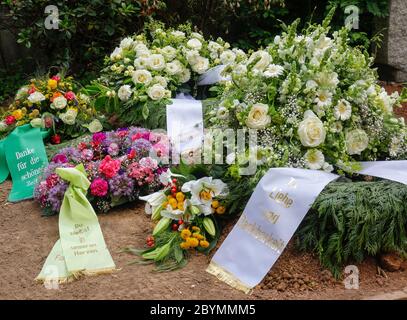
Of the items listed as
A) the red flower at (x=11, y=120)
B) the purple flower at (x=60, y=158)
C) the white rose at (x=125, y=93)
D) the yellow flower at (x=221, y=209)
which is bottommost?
the yellow flower at (x=221, y=209)

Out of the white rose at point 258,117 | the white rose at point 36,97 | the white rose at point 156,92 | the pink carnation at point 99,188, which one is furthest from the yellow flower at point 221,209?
the white rose at point 36,97

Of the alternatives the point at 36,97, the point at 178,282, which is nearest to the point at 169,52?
the point at 36,97

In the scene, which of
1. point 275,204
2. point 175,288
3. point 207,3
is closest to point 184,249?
point 175,288

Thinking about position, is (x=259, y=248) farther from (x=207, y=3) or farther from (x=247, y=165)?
(x=207, y=3)

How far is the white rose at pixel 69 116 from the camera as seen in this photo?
396cm

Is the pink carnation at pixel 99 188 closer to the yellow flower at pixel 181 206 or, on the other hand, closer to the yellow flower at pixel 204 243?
the yellow flower at pixel 181 206

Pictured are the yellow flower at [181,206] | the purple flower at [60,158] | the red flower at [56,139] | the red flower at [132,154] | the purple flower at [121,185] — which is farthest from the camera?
the red flower at [56,139]

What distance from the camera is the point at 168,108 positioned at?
3633 mm

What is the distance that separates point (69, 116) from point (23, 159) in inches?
18.1

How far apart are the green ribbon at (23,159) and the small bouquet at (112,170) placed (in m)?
0.24

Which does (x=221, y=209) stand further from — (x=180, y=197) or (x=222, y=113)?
(x=222, y=113)

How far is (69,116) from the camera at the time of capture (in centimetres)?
396

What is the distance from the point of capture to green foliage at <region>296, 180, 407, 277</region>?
2475 millimetres

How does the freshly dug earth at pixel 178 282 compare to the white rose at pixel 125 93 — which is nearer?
the freshly dug earth at pixel 178 282
